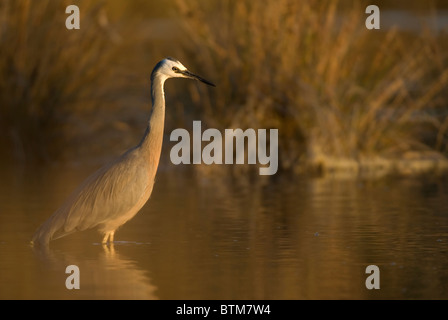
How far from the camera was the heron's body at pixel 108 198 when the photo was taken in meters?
9.15

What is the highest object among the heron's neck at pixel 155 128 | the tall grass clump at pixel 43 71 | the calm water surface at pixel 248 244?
the tall grass clump at pixel 43 71

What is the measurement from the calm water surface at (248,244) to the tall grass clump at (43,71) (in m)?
2.73

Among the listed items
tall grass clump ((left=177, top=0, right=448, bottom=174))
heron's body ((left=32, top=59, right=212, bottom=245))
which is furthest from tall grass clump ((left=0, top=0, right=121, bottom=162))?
heron's body ((left=32, top=59, right=212, bottom=245))

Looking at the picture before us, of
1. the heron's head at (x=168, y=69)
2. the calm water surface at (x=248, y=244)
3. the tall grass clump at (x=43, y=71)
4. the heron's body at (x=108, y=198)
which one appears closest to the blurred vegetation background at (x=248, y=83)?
the tall grass clump at (x=43, y=71)

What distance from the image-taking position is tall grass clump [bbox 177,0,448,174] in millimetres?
14961

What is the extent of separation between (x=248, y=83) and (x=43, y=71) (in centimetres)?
352

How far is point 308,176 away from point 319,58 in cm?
168

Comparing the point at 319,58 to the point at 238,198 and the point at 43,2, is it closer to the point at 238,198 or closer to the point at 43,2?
the point at 238,198

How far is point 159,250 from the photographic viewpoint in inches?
357

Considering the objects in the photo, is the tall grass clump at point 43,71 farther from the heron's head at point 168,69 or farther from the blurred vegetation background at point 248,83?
the heron's head at point 168,69

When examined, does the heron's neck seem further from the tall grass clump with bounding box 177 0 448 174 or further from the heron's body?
the tall grass clump with bounding box 177 0 448 174

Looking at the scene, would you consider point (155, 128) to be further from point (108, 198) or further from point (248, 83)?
point (248, 83)

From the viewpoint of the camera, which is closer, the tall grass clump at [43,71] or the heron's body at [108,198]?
the heron's body at [108,198]
